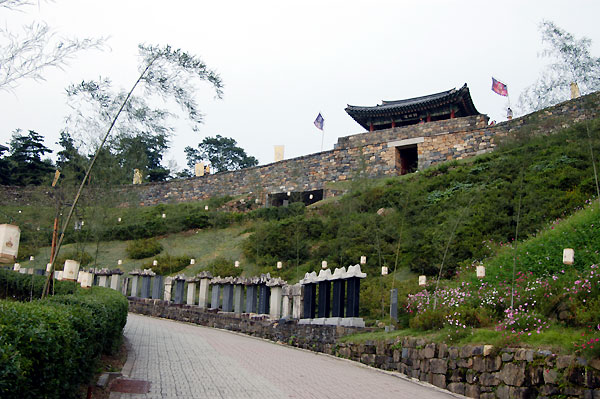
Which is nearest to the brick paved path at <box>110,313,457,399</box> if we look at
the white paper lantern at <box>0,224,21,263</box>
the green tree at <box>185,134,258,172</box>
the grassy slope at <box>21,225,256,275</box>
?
the white paper lantern at <box>0,224,21,263</box>

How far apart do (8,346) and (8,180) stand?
4483 cm

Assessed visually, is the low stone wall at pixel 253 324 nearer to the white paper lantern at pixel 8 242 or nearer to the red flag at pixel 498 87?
the white paper lantern at pixel 8 242

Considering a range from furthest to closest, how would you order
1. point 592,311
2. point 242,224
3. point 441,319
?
1. point 242,224
2. point 441,319
3. point 592,311

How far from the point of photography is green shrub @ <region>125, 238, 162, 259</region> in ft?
85.4

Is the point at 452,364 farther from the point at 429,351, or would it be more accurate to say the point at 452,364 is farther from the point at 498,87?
the point at 498,87

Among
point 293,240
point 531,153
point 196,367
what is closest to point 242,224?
point 293,240

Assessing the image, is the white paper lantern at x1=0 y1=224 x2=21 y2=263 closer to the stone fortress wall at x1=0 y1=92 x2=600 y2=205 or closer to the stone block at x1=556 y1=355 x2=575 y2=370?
the stone block at x1=556 y1=355 x2=575 y2=370

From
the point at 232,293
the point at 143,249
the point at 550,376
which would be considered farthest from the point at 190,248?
the point at 550,376

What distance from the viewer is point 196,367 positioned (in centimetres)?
812

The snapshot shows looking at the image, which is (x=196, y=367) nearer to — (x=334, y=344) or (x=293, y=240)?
(x=334, y=344)

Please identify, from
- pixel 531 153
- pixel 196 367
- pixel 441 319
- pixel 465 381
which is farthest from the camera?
pixel 531 153

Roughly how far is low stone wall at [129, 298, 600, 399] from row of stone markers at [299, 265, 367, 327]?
23 centimetres

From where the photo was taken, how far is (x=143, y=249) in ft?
85.9

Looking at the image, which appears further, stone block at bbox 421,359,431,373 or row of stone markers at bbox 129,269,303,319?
row of stone markers at bbox 129,269,303,319
